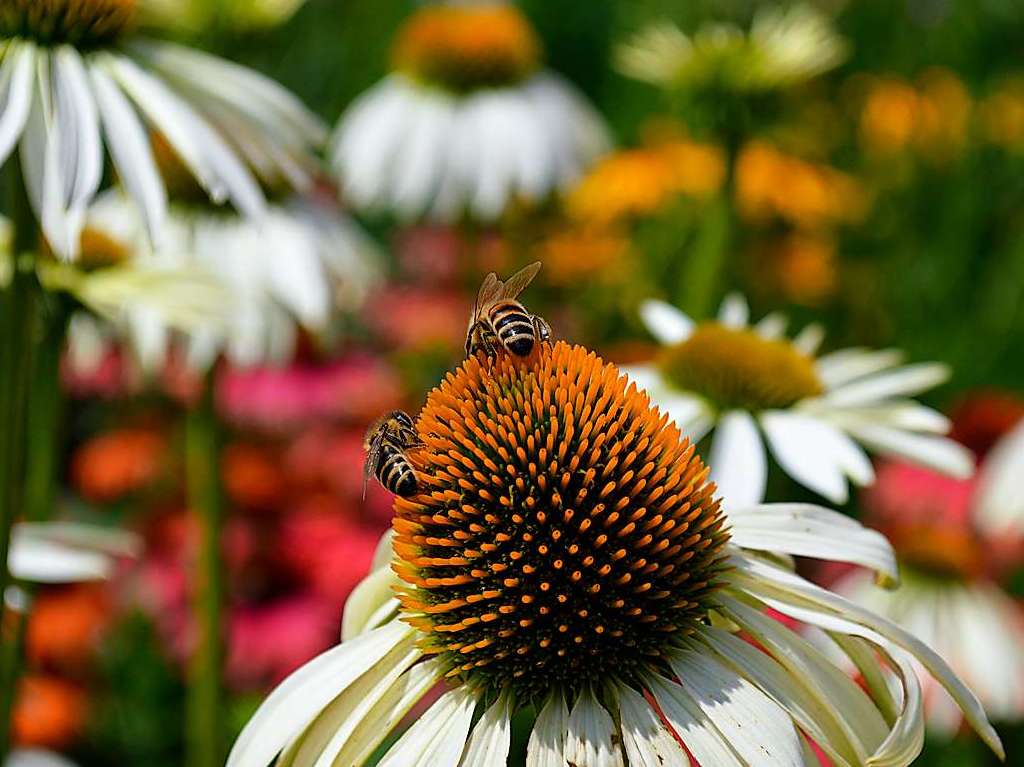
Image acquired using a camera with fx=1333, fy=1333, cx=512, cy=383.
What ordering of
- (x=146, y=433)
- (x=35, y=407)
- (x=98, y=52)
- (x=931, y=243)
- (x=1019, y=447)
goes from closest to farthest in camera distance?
1. (x=98, y=52)
2. (x=1019, y=447)
3. (x=35, y=407)
4. (x=146, y=433)
5. (x=931, y=243)

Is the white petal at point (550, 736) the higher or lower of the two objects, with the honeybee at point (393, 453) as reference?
lower

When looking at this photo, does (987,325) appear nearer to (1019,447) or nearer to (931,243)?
(931,243)

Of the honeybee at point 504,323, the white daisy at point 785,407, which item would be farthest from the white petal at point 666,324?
the honeybee at point 504,323

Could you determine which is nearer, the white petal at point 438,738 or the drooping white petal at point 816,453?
the white petal at point 438,738

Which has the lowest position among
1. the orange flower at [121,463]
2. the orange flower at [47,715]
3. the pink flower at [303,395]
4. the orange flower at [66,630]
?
the orange flower at [47,715]

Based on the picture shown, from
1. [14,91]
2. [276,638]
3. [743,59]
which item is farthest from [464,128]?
[14,91]

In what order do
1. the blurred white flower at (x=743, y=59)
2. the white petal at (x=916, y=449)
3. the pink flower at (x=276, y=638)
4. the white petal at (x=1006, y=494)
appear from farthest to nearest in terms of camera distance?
the pink flower at (x=276, y=638)
the blurred white flower at (x=743, y=59)
the white petal at (x=1006, y=494)
the white petal at (x=916, y=449)

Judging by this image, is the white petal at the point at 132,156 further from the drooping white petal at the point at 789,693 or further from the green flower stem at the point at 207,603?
the green flower stem at the point at 207,603

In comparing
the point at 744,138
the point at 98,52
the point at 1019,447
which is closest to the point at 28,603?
the point at 98,52
